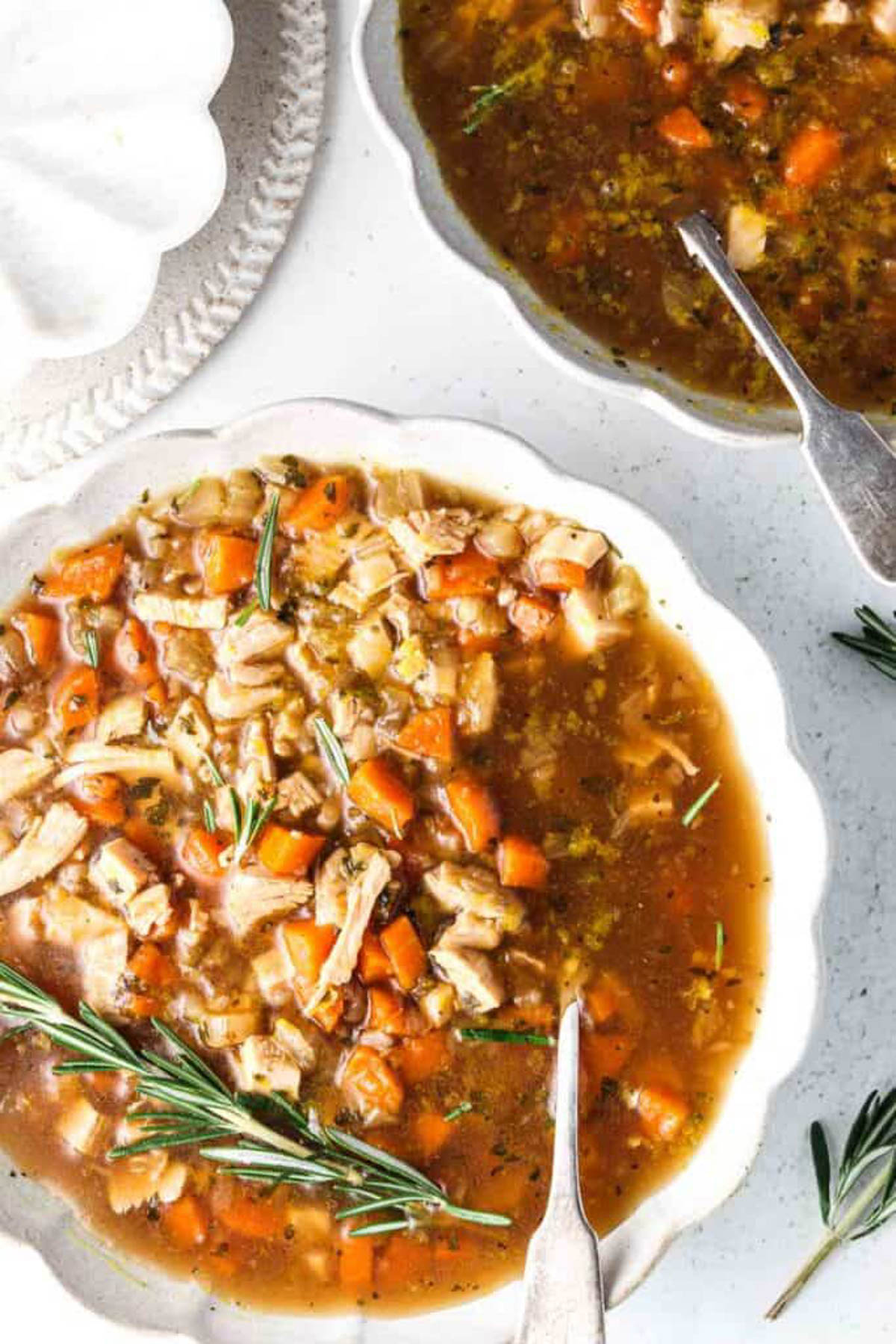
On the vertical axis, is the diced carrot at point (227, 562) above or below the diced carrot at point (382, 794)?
above

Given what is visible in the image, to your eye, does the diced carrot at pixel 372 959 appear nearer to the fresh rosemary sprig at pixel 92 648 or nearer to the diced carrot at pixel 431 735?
the diced carrot at pixel 431 735

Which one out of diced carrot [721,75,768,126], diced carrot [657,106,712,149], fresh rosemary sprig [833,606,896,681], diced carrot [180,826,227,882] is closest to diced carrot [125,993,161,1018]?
diced carrot [180,826,227,882]

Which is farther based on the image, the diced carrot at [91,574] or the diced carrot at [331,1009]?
the diced carrot at [91,574]

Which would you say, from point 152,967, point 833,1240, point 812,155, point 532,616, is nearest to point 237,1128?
point 152,967

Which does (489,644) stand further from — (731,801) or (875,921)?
(875,921)

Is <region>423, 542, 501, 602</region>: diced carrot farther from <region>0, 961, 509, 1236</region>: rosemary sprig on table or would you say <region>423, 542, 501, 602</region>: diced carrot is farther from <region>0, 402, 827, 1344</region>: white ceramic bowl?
<region>0, 961, 509, 1236</region>: rosemary sprig on table

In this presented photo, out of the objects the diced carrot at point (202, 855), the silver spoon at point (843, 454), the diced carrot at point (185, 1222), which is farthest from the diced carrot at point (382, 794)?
the silver spoon at point (843, 454)

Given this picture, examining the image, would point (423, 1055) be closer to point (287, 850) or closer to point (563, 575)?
point (287, 850)

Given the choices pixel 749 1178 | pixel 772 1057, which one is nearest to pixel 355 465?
pixel 772 1057
